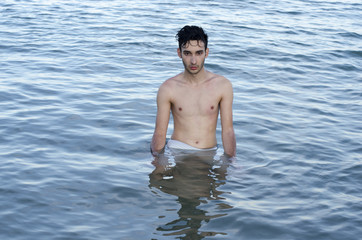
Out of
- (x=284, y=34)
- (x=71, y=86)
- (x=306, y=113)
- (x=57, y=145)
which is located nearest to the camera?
(x=57, y=145)

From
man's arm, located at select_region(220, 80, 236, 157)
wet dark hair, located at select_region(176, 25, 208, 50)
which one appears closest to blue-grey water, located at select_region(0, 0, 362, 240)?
man's arm, located at select_region(220, 80, 236, 157)

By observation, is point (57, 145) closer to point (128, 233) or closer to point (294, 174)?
point (128, 233)

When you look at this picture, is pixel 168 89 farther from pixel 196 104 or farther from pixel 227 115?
pixel 227 115

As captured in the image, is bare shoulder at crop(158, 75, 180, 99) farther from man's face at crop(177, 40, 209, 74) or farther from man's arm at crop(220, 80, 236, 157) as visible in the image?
man's arm at crop(220, 80, 236, 157)

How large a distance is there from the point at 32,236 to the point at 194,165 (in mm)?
2350

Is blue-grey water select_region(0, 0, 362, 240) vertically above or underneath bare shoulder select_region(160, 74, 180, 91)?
underneath

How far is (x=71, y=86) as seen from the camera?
10852mm

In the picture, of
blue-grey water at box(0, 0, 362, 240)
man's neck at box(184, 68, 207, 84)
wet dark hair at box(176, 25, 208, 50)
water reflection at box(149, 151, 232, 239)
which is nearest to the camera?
water reflection at box(149, 151, 232, 239)

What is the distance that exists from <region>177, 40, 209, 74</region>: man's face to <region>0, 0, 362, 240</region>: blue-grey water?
1.22 meters

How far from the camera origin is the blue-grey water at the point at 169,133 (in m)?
5.89

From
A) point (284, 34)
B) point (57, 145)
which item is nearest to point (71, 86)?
point (57, 145)

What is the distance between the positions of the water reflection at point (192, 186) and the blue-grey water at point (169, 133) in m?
0.02

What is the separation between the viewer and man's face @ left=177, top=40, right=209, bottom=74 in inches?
261

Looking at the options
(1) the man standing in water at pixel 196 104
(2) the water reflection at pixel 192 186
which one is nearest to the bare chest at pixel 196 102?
(1) the man standing in water at pixel 196 104
